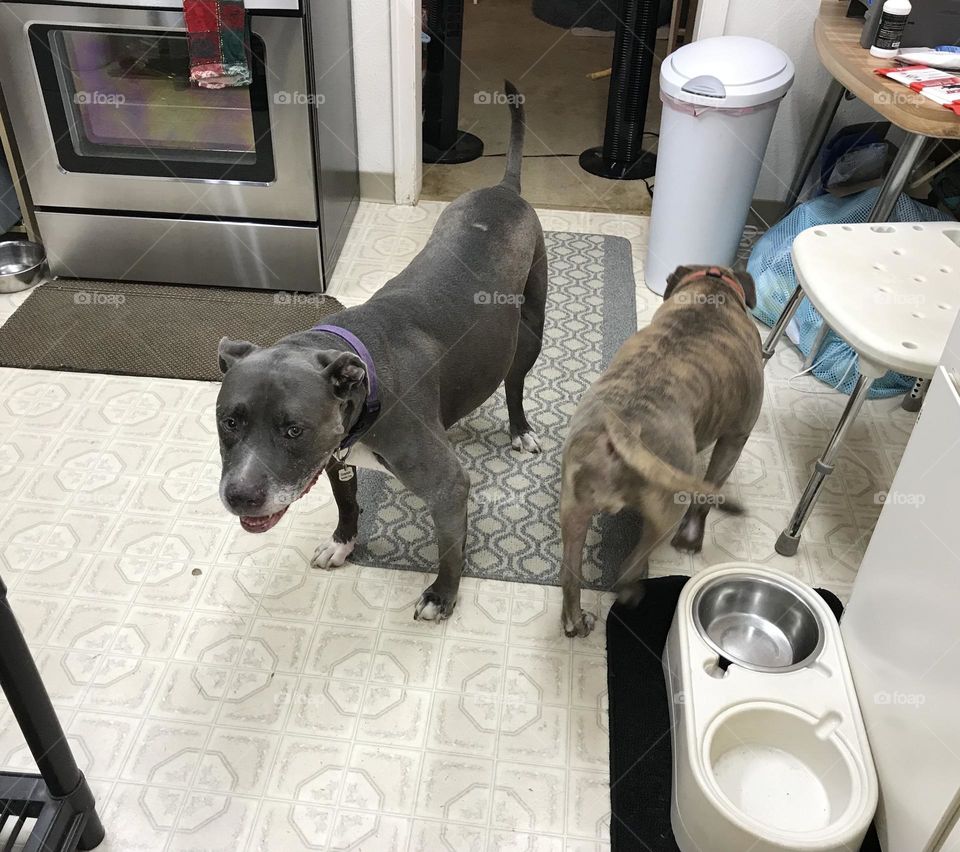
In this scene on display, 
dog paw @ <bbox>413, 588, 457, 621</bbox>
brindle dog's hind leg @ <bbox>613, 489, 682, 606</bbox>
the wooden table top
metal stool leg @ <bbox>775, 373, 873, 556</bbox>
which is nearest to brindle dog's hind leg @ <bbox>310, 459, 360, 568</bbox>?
dog paw @ <bbox>413, 588, 457, 621</bbox>

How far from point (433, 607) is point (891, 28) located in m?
1.77

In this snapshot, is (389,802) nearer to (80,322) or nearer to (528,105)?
(80,322)

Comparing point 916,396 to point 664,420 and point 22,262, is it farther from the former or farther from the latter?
point 22,262

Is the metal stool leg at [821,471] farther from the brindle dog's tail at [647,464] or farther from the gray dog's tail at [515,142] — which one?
the gray dog's tail at [515,142]

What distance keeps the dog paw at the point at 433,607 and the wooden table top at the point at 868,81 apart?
138cm

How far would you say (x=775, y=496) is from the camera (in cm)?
203

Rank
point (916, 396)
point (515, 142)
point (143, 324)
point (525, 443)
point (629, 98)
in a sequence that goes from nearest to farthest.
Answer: point (515, 142) → point (525, 443) → point (916, 396) → point (143, 324) → point (629, 98)

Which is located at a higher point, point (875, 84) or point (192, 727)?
point (875, 84)

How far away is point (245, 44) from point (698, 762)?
194 cm

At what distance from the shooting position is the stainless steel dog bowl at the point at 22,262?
262 cm

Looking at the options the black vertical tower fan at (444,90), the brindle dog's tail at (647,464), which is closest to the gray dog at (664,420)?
the brindle dog's tail at (647,464)

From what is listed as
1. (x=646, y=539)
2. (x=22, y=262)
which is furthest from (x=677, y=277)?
(x=22, y=262)

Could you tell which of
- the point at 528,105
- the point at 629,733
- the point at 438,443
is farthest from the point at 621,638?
the point at 528,105

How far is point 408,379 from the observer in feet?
5.04
